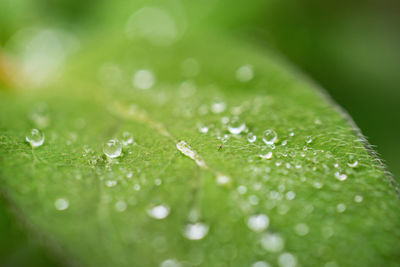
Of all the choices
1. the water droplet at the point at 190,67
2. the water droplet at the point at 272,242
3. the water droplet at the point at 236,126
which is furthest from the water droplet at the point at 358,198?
the water droplet at the point at 190,67

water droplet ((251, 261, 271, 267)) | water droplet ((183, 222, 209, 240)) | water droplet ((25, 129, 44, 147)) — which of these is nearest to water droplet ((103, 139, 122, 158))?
water droplet ((25, 129, 44, 147))

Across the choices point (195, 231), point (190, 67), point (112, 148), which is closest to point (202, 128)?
point (112, 148)

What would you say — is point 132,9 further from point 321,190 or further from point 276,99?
point 321,190

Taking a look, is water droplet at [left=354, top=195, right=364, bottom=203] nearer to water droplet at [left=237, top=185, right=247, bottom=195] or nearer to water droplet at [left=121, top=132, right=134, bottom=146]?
water droplet at [left=237, top=185, right=247, bottom=195]

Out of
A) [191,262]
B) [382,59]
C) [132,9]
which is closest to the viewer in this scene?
[191,262]

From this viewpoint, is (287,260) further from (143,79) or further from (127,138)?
(143,79)

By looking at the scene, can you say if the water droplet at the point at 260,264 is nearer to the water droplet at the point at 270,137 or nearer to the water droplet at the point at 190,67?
the water droplet at the point at 270,137

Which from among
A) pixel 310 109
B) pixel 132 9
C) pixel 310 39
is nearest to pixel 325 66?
pixel 310 39

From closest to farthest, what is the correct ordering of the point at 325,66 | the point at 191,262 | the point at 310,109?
1. the point at 191,262
2. the point at 310,109
3. the point at 325,66
